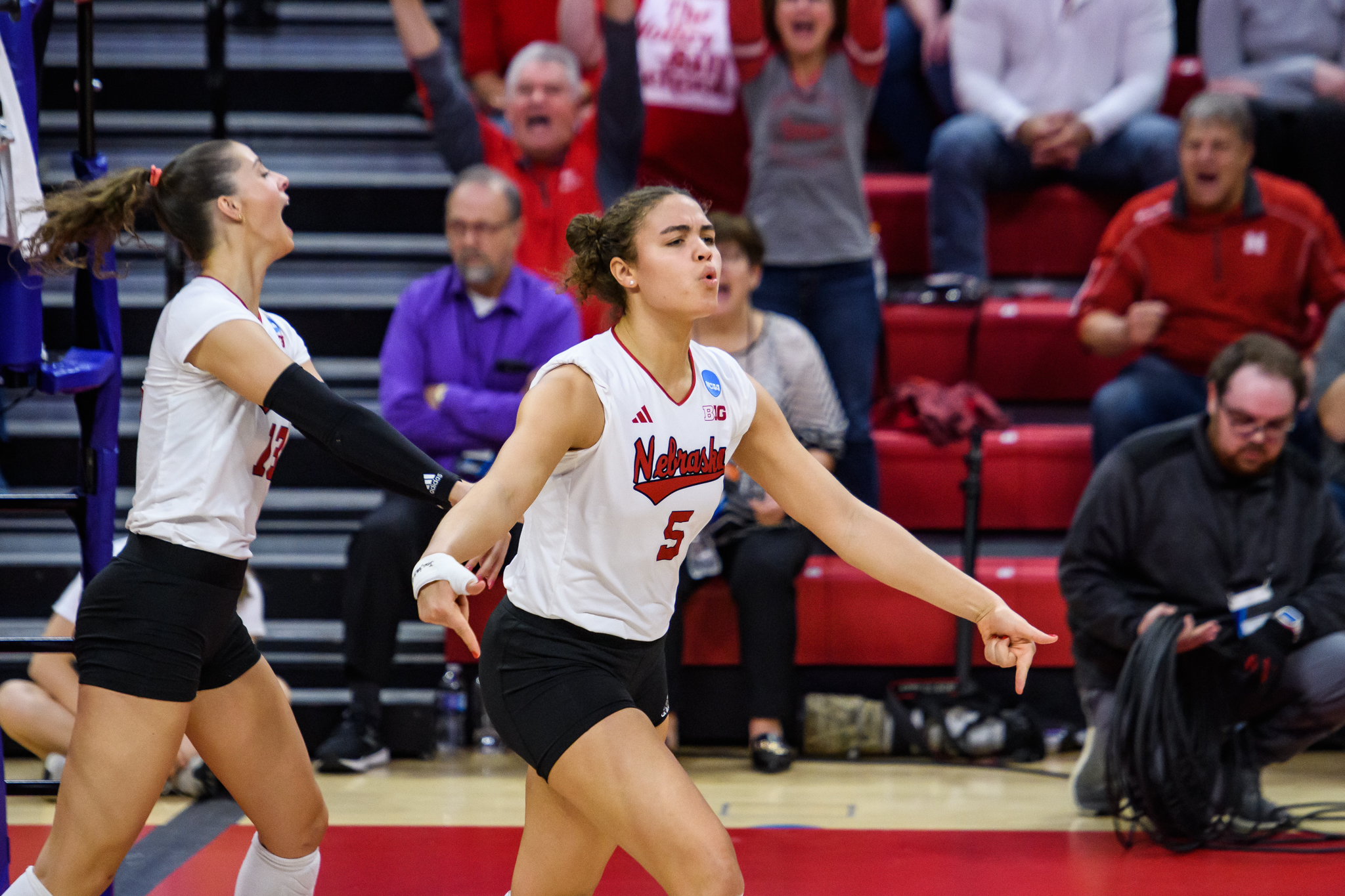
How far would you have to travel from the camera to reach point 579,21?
5.57 metres

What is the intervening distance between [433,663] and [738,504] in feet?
3.81

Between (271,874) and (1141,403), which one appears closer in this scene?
(271,874)

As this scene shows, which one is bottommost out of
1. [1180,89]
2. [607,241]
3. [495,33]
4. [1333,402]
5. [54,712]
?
[54,712]

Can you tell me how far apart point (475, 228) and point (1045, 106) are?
247 cm

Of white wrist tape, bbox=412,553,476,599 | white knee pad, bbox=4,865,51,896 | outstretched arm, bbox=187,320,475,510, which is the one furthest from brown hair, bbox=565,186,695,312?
white knee pad, bbox=4,865,51,896

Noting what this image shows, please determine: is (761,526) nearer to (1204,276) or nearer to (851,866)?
(851,866)

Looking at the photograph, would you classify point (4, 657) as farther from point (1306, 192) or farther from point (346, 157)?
point (1306, 192)

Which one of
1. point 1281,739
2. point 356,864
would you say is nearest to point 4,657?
point 356,864

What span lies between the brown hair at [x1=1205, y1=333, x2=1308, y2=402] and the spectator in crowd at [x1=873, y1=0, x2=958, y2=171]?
2.46 m

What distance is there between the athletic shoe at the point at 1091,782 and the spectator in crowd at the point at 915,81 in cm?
319

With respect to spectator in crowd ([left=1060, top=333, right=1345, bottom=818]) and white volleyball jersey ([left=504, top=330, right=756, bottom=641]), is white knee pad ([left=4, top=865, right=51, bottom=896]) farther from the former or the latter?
spectator in crowd ([left=1060, top=333, right=1345, bottom=818])

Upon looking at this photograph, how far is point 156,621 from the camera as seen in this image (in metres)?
2.45

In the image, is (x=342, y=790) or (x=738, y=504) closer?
(x=342, y=790)

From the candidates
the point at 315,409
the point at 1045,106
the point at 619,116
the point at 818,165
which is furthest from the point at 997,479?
the point at 315,409
